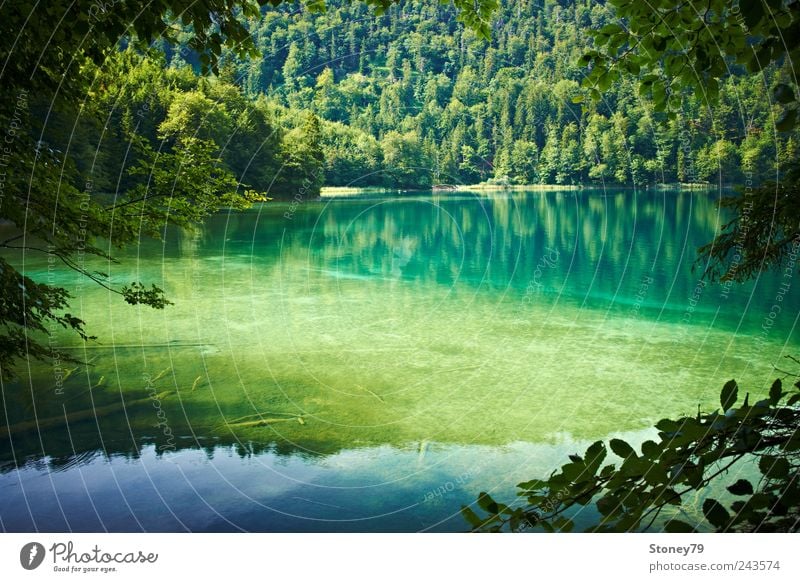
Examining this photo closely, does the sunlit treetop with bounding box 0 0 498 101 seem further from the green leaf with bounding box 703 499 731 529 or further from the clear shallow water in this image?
the clear shallow water

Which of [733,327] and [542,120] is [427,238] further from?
Answer: [733,327]

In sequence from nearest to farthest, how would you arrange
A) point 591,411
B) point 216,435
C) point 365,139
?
point 216,435 < point 591,411 < point 365,139

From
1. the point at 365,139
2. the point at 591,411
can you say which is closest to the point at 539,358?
the point at 591,411

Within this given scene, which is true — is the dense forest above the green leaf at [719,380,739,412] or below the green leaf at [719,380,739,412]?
above

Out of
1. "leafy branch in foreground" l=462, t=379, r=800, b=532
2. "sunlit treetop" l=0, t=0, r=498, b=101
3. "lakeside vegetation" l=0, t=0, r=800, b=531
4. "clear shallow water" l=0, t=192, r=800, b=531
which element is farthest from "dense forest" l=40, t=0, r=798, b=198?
"leafy branch in foreground" l=462, t=379, r=800, b=532

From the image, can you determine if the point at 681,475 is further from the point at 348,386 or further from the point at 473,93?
the point at 473,93

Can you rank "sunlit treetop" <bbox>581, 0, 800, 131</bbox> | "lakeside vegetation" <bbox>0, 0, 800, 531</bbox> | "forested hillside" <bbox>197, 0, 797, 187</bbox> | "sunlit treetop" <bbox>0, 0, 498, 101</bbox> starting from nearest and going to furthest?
"lakeside vegetation" <bbox>0, 0, 800, 531</bbox>, "sunlit treetop" <bbox>581, 0, 800, 131</bbox>, "sunlit treetop" <bbox>0, 0, 498, 101</bbox>, "forested hillside" <bbox>197, 0, 797, 187</bbox>

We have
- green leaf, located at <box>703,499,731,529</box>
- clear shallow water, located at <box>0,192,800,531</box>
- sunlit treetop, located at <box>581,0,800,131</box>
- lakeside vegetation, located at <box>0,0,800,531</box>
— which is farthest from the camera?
clear shallow water, located at <box>0,192,800,531</box>
